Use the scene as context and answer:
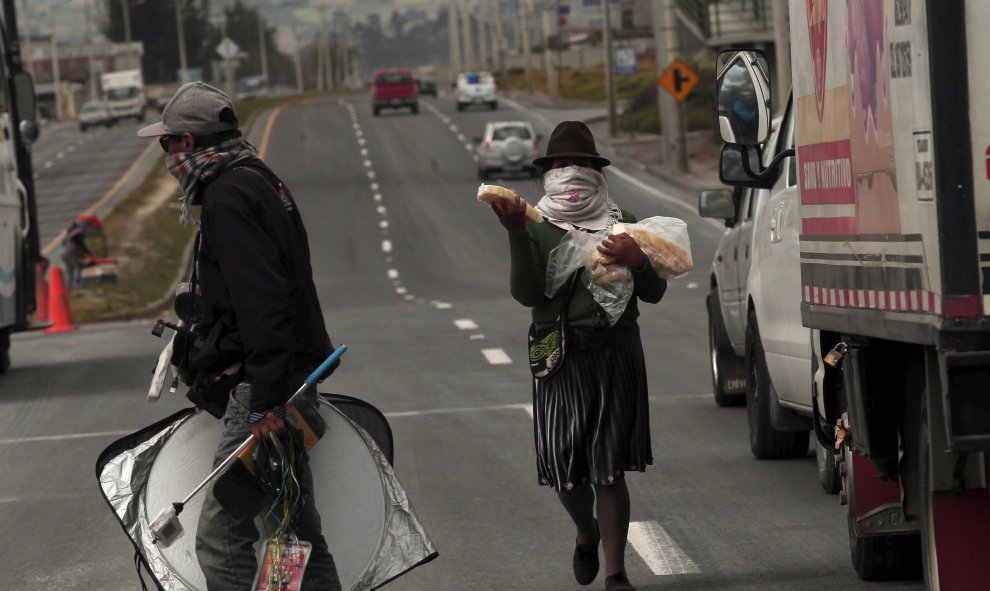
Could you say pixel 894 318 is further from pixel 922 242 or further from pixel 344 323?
pixel 344 323

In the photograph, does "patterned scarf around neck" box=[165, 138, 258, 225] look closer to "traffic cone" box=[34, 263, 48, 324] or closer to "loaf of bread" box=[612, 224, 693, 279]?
"loaf of bread" box=[612, 224, 693, 279]

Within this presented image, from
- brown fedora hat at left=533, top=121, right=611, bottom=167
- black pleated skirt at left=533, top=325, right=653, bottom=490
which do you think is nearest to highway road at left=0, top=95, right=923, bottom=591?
black pleated skirt at left=533, top=325, right=653, bottom=490

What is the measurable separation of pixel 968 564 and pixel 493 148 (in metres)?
47.7

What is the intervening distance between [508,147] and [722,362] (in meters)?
40.0

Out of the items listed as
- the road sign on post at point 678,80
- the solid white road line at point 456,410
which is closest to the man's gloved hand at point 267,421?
the solid white road line at point 456,410

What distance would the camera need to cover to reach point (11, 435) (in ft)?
45.3

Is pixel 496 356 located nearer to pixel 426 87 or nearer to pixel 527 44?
pixel 527 44

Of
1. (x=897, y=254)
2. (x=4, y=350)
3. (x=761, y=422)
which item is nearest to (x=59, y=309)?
(x=4, y=350)

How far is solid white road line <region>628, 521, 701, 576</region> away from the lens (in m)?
7.81

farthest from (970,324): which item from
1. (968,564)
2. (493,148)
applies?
(493,148)

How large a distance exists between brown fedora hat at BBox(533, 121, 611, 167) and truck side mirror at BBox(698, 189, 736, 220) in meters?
4.39

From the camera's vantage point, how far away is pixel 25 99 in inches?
707

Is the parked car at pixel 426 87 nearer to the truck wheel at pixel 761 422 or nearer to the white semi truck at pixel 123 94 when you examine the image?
the white semi truck at pixel 123 94

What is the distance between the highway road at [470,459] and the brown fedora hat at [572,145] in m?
1.77
